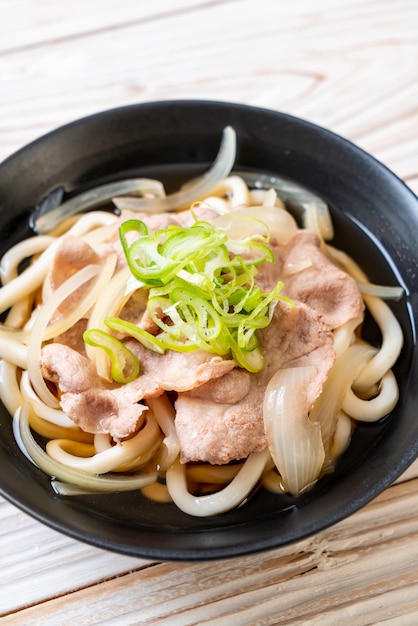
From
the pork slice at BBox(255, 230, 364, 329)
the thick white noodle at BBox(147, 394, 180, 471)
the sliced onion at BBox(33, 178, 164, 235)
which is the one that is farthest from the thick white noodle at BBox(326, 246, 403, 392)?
the sliced onion at BBox(33, 178, 164, 235)

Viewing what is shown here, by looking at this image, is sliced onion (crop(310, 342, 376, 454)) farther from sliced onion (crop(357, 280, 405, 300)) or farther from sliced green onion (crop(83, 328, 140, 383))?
sliced green onion (crop(83, 328, 140, 383))

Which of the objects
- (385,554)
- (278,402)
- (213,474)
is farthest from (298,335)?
(385,554)

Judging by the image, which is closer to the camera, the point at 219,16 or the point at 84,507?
the point at 84,507

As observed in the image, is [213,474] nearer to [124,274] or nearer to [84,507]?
[84,507]

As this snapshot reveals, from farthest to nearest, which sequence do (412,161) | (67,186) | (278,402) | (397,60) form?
(397,60) < (412,161) < (67,186) < (278,402)

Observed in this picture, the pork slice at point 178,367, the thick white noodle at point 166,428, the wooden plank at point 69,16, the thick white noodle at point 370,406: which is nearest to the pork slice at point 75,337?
the pork slice at point 178,367

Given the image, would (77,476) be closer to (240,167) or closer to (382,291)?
(382,291)

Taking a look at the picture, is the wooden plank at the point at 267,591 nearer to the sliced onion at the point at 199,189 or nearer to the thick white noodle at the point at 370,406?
the thick white noodle at the point at 370,406
